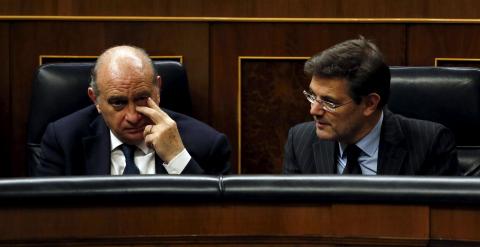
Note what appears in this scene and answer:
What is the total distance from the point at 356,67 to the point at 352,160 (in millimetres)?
168

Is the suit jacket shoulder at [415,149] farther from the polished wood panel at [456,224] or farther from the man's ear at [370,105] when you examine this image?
the polished wood panel at [456,224]

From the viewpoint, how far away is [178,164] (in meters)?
1.58

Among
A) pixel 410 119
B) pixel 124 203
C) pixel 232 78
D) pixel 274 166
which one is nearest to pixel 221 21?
pixel 232 78

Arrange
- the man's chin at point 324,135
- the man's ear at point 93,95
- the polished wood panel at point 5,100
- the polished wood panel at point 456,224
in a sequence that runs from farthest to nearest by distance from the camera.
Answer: the polished wood panel at point 5,100 < the man's ear at point 93,95 < the man's chin at point 324,135 < the polished wood panel at point 456,224

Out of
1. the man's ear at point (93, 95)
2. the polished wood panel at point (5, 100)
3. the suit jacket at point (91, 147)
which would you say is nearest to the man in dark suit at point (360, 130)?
the suit jacket at point (91, 147)

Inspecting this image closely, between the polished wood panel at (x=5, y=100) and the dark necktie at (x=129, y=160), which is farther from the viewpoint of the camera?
the polished wood panel at (x=5, y=100)

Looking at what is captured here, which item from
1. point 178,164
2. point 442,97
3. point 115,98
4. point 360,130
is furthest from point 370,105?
point 115,98

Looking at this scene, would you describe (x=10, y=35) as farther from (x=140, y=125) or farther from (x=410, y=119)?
(x=410, y=119)

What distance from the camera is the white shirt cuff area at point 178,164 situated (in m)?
1.58

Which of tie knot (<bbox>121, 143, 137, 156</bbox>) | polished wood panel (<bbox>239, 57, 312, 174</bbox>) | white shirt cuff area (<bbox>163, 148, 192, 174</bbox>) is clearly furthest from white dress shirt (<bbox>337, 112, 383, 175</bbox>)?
polished wood panel (<bbox>239, 57, 312, 174</bbox>)

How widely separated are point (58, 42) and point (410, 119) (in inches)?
35.9

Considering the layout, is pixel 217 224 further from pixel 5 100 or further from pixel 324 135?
pixel 5 100

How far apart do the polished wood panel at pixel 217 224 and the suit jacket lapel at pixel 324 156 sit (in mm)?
637

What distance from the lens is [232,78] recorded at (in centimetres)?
215
